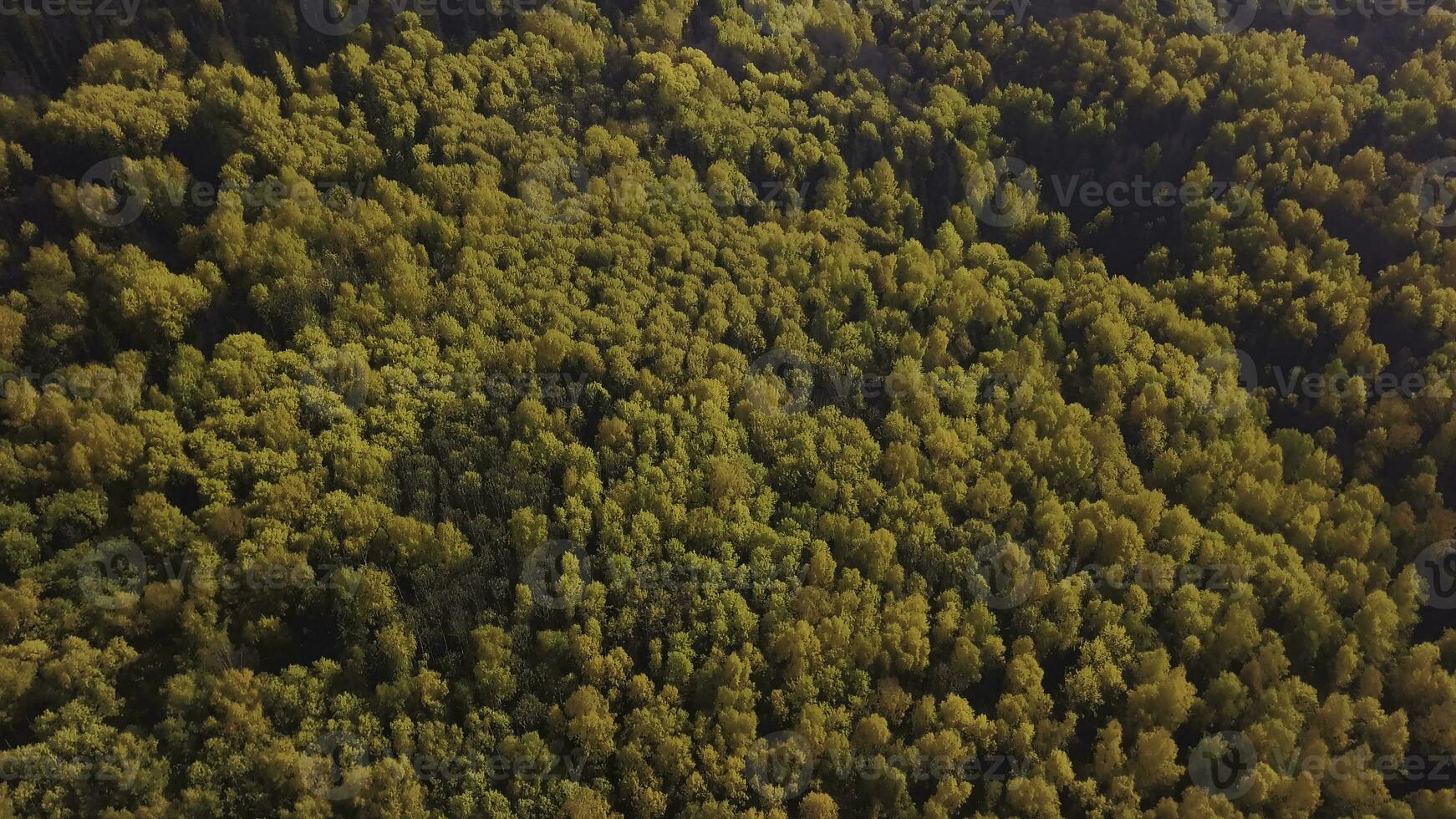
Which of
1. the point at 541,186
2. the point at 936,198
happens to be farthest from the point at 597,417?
the point at 936,198

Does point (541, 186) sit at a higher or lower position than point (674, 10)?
lower

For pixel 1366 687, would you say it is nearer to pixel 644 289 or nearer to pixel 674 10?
pixel 644 289

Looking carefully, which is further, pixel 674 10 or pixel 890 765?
pixel 674 10

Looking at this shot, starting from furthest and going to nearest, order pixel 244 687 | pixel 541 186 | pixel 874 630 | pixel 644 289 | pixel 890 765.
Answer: pixel 541 186 → pixel 644 289 → pixel 874 630 → pixel 890 765 → pixel 244 687

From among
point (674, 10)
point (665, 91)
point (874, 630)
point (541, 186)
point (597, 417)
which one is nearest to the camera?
point (874, 630)

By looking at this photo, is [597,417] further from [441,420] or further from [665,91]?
[665,91]

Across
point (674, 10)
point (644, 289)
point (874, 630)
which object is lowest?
point (874, 630)
